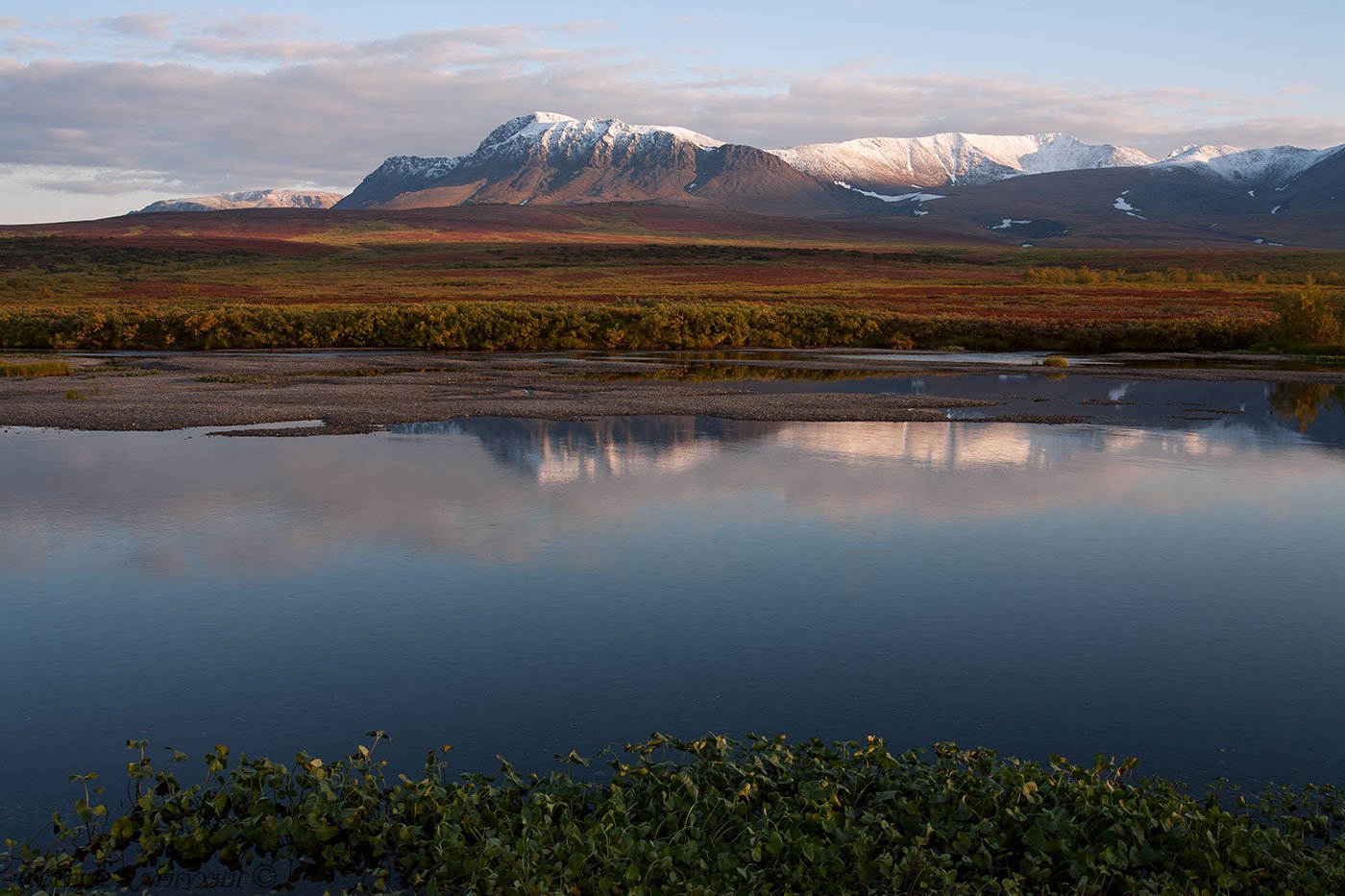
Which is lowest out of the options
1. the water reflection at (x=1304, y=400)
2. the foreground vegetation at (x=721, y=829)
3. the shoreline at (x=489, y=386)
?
the water reflection at (x=1304, y=400)

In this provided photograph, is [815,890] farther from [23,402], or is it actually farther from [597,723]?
[23,402]

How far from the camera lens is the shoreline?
2759 centimetres

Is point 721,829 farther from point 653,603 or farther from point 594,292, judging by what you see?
point 594,292

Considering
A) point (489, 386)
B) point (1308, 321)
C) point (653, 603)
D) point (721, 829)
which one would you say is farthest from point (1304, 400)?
point (721, 829)

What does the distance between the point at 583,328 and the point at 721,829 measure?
51146mm

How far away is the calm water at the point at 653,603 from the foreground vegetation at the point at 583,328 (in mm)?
33323

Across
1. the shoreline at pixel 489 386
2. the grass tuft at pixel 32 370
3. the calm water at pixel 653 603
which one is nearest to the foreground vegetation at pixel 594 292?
the shoreline at pixel 489 386

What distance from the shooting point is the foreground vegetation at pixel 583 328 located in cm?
5428

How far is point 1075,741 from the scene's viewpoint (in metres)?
8.98

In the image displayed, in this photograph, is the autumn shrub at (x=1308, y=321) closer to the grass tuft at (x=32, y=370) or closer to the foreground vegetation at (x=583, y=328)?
the foreground vegetation at (x=583, y=328)

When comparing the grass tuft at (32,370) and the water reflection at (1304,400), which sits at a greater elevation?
the grass tuft at (32,370)

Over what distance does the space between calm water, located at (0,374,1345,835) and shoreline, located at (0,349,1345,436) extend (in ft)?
17.2

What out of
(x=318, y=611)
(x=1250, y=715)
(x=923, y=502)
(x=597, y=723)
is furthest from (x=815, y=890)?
(x=923, y=502)

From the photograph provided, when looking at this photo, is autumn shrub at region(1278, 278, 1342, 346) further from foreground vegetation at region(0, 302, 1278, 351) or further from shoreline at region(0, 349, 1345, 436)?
shoreline at region(0, 349, 1345, 436)
